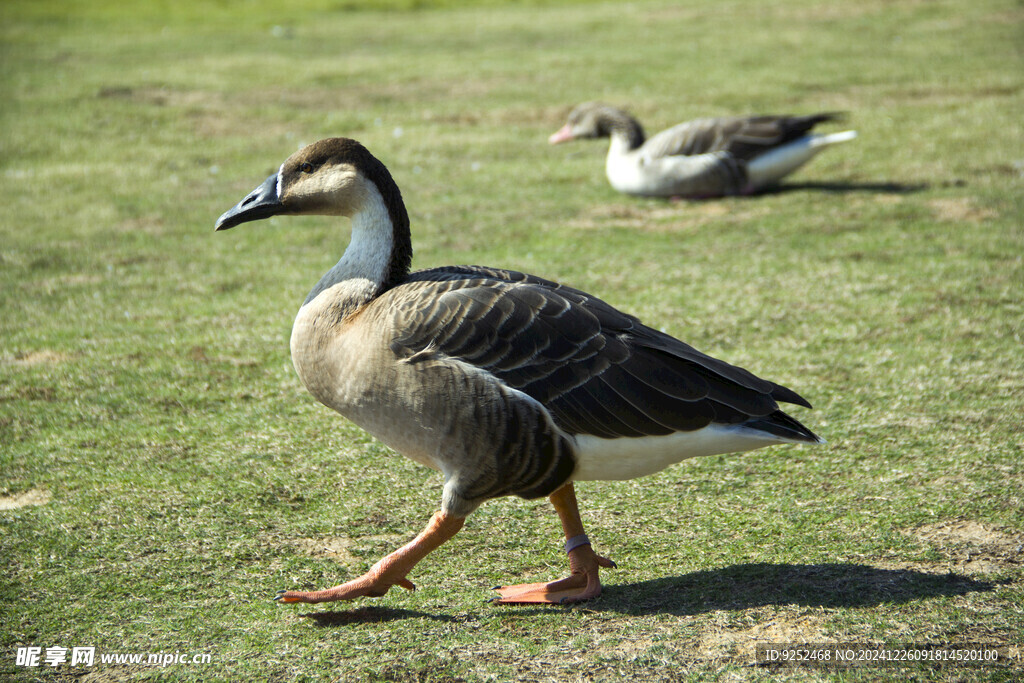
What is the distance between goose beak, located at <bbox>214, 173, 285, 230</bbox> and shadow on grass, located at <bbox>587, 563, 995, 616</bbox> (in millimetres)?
2072

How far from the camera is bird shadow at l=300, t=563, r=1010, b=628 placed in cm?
347

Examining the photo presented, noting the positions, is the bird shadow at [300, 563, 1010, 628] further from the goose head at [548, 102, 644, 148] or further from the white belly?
the goose head at [548, 102, 644, 148]

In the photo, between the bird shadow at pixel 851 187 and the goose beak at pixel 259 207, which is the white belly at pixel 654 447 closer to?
the goose beak at pixel 259 207

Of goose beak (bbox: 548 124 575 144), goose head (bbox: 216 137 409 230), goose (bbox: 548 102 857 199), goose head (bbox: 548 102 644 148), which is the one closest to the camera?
goose head (bbox: 216 137 409 230)

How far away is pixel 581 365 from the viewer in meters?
3.49

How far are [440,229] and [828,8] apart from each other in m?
14.3

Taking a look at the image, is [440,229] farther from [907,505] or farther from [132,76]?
[132,76]

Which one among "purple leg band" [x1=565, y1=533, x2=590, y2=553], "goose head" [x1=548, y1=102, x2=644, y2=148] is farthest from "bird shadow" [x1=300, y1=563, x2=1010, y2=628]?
"goose head" [x1=548, y1=102, x2=644, y2=148]

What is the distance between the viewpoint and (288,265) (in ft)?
25.3

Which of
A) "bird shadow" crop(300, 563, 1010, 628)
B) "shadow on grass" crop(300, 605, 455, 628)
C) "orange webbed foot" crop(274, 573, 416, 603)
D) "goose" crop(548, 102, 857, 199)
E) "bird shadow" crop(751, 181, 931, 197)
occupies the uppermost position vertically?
"goose" crop(548, 102, 857, 199)

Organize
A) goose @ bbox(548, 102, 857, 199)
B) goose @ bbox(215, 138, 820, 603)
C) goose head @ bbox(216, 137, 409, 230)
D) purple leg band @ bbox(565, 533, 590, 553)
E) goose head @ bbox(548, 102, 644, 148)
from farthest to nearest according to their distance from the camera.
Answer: goose head @ bbox(548, 102, 644, 148), goose @ bbox(548, 102, 857, 199), goose head @ bbox(216, 137, 409, 230), purple leg band @ bbox(565, 533, 590, 553), goose @ bbox(215, 138, 820, 603)

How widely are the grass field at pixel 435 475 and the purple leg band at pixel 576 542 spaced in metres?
0.23

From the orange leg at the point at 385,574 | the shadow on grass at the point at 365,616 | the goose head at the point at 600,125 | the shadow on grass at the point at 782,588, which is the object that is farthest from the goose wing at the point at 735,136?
the shadow on grass at the point at 365,616

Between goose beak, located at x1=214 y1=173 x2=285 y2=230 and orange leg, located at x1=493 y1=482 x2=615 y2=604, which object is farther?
goose beak, located at x1=214 y1=173 x2=285 y2=230
